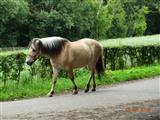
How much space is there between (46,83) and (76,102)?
12.3 ft

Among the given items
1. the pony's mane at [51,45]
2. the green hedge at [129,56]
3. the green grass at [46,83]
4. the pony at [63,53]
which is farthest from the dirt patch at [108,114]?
the green hedge at [129,56]

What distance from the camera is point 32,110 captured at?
485 inches

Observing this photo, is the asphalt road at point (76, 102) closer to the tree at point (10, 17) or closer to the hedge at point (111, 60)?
the hedge at point (111, 60)

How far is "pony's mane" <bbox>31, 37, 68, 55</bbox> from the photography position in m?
15.8

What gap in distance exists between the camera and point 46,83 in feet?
57.2

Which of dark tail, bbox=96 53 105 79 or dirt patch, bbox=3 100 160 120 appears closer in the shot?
Answer: dirt patch, bbox=3 100 160 120

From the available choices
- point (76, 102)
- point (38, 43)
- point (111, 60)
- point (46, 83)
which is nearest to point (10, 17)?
point (111, 60)

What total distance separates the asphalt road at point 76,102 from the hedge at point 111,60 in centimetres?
221

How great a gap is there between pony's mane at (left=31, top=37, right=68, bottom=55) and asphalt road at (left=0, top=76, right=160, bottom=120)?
4.71 feet

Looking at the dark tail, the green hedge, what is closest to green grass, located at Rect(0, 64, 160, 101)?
the dark tail

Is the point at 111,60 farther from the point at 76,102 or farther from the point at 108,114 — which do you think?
the point at 108,114

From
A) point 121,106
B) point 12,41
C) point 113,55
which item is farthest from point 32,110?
point 12,41

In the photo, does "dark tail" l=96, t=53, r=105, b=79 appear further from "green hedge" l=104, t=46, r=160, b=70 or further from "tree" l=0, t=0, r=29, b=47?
"tree" l=0, t=0, r=29, b=47

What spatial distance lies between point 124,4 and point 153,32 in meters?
17.3
